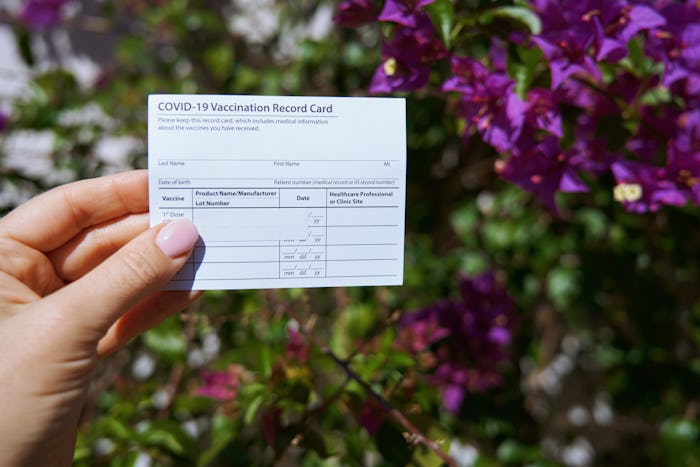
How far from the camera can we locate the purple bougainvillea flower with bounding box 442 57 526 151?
2.32ft

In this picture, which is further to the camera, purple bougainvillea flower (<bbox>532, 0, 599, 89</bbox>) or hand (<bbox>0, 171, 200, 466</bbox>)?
purple bougainvillea flower (<bbox>532, 0, 599, 89</bbox>)

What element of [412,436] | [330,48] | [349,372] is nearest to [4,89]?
[330,48]

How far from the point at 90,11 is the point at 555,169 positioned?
5.08 feet

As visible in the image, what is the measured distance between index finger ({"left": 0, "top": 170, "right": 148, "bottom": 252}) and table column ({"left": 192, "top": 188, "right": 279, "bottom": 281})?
122 mm

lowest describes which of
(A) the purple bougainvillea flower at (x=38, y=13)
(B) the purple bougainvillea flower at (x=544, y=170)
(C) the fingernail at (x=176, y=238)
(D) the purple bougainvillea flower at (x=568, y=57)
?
(C) the fingernail at (x=176, y=238)

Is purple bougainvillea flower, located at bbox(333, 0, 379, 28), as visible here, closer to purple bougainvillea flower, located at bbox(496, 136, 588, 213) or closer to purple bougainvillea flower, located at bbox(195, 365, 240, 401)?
purple bougainvillea flower, located at bbox(496, 136, 588, 213)

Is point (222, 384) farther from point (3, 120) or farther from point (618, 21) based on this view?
point (3, 120)

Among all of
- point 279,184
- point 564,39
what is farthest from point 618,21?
point 279,184

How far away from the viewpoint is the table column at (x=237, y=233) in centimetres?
63

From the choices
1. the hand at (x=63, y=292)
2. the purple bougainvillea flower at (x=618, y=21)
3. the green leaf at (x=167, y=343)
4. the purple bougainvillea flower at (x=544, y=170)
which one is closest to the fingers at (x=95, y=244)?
the hand at (x=63, y=292)

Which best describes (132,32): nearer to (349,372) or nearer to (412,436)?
(349,372)

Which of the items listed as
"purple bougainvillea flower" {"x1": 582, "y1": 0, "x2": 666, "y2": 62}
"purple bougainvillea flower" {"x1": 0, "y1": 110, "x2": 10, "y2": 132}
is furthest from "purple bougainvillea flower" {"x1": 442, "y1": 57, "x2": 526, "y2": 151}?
"purple bougainvillea flower" {"x1": 0, "y1": 110, "x2": 10, "y2": 132}

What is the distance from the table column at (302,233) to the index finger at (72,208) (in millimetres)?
196

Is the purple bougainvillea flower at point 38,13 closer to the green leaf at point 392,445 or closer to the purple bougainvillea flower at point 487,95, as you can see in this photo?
the purple bougainvillea flower at point 487,95
